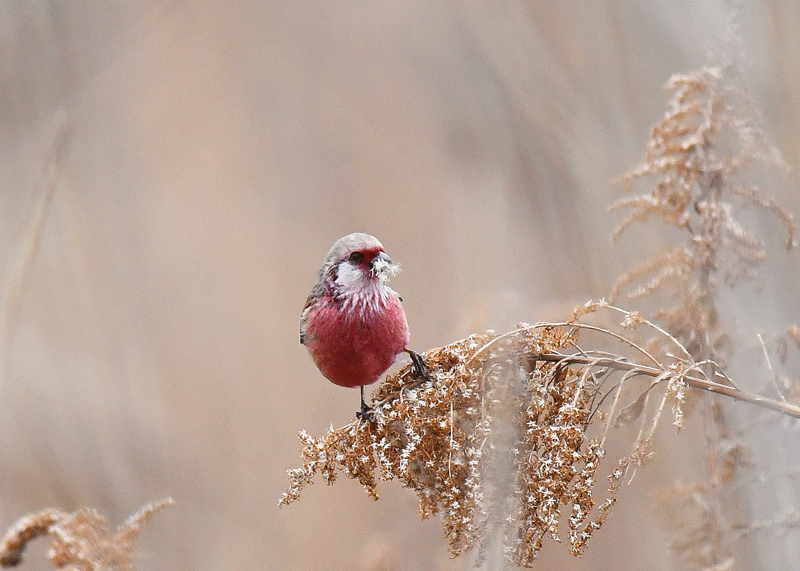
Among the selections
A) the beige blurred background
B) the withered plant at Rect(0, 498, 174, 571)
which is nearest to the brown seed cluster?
the beige blurred background

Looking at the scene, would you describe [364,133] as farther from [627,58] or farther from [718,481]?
[718,481]

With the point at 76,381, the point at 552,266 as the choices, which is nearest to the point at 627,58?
the point at 552,266

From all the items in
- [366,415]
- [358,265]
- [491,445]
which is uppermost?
[358,265]

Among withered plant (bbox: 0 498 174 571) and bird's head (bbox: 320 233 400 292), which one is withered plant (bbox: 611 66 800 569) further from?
withered plant (bbox: 0 498 174 571)

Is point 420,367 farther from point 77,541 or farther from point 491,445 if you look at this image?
point 77,541

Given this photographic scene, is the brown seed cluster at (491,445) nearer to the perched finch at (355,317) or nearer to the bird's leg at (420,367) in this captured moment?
the bird's leg at (420,367)

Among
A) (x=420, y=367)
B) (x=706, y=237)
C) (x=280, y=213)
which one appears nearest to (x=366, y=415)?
(x=420, y=367)
